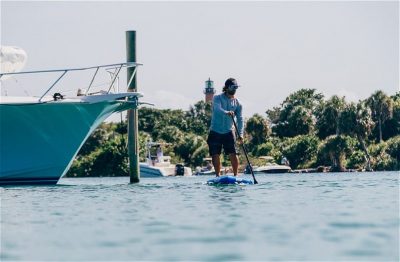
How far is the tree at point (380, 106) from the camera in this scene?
199 feet

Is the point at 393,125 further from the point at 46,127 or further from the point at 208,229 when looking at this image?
the point at 208,229

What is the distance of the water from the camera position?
5.82 m

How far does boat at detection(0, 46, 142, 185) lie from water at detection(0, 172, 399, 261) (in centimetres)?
915

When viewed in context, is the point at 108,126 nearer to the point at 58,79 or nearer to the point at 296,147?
the point at 296,147

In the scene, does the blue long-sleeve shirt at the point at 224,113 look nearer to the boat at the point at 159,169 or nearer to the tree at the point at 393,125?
the boat at the point at 159,169

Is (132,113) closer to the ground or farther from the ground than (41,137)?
farther from the ground

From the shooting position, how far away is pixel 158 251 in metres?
5.94

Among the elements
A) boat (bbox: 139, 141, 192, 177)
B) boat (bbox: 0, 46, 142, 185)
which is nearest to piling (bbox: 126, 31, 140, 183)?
boat (bbox: 0, 46, 142, 185)

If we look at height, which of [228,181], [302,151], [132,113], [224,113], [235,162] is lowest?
[228,181]

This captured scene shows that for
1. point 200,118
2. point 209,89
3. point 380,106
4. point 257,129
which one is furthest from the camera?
point 209,89

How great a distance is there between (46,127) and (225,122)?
577 cm

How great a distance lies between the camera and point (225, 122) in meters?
16.0

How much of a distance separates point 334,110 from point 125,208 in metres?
53.2

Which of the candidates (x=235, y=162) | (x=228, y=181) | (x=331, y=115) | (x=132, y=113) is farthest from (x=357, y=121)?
(x=228, y=181)
